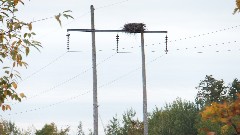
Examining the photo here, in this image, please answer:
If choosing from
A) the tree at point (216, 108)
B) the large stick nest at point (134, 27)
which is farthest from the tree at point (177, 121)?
the large stick nest at point (134, 27)

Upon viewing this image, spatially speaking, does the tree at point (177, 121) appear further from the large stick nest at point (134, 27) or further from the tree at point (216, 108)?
the large stick nest at point (134, 27)

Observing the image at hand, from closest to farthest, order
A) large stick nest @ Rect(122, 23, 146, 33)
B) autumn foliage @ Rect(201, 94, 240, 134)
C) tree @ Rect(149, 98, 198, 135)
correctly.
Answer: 1. autumn foliage @ Rect(201, 94, 240, 134)
2. large stick nest @ Rect(122, 23, 146, 33)
3. tree @ Rect(149, 98, 198, 135)

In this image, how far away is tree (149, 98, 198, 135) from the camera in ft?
230

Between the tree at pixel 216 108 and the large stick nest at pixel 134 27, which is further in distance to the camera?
the large stick nest at pixel 134 27

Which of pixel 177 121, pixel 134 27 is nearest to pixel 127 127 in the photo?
pixel 177 121

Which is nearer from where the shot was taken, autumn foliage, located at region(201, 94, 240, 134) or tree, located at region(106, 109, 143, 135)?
autumn foliage, located at region(201, 94, 240, 134)

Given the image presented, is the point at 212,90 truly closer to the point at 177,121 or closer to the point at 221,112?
the point at 177,121

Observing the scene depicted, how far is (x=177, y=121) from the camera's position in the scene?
229 feet

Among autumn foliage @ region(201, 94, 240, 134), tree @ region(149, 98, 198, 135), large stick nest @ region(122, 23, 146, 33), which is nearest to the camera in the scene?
autumn foliage @ region(201, 94, 240, 134)

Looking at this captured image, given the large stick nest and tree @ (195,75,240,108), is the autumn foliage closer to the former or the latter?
the large stick nest

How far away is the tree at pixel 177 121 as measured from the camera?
7012 centimetres

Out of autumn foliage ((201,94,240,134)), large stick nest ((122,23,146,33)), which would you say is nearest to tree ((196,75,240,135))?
autumn foliage ((201,94,240,134))

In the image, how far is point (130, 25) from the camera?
111ft

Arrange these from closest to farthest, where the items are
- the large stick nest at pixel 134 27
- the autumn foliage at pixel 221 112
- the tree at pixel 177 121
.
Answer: the autumn foliage at pixel 221 112, the large stick nest at pixel 134 27, the tree at pixel 177 121
